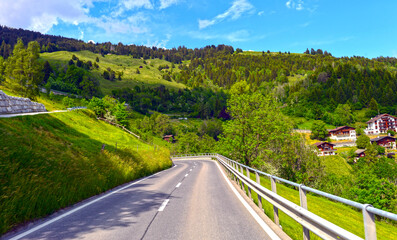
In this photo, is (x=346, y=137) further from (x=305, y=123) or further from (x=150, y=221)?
(x=150, y=221)

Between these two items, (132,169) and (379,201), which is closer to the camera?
(132,169)

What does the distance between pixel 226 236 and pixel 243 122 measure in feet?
72.1

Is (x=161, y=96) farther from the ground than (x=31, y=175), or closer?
farther from the ground

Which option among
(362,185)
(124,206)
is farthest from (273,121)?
(362,185)

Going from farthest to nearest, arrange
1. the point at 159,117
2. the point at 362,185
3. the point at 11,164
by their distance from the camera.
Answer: the point at 159,117
the point at 362,185
the point at 11,164

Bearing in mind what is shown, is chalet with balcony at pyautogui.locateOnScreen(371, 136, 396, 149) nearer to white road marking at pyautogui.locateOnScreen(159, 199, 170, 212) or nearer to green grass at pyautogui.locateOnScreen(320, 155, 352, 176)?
green grass at pyautogui.locateOnScreen(320, 155, 352, 176)

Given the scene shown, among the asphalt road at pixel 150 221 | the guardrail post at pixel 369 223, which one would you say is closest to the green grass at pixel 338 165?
the asphalt road at pixel 150 221

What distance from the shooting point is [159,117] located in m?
128

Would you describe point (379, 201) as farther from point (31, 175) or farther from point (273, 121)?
point (31, 175)

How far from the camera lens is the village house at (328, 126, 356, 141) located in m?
113

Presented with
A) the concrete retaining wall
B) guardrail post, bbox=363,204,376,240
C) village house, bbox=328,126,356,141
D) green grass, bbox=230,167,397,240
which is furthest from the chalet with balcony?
guardrail post, bbox=363,204,376,240

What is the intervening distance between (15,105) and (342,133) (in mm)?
129883

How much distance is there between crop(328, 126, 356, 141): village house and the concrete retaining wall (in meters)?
123

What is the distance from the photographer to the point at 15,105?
3189 cm
